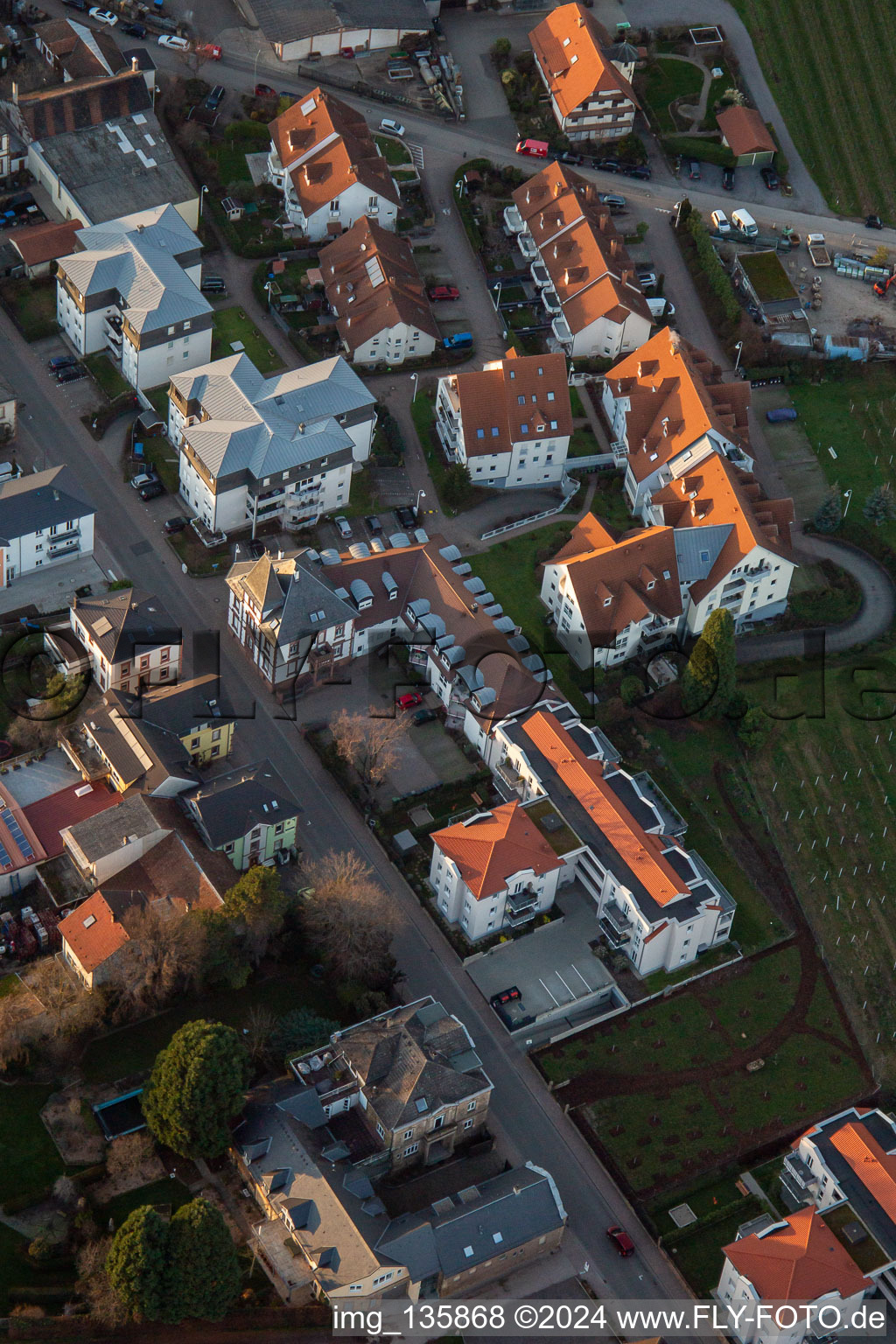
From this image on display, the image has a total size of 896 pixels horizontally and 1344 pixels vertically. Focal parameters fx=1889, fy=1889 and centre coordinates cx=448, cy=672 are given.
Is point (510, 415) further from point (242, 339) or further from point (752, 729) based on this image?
point (752, 729)

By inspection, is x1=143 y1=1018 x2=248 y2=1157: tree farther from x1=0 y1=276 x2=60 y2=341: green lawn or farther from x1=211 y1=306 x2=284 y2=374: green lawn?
x1=0 y1=276 x2=60 y2=341: green lawn

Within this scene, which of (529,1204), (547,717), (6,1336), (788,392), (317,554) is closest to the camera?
(6,1336)

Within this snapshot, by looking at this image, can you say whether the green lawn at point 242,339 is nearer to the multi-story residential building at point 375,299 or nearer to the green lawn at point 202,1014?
the multi-story residential building at point 375,299

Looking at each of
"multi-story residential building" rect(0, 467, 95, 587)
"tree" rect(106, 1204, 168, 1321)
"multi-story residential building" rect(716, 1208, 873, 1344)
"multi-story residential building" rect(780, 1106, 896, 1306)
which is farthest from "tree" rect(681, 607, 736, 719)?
"tree" rect(106, 1204, 168, 1321)

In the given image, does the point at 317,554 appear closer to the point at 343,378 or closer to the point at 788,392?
the point at 343,378

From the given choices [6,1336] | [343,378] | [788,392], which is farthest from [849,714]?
[6,1336]

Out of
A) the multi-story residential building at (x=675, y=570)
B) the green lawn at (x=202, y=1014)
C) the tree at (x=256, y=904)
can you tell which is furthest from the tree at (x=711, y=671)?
the tree at (x=256, y=904)
